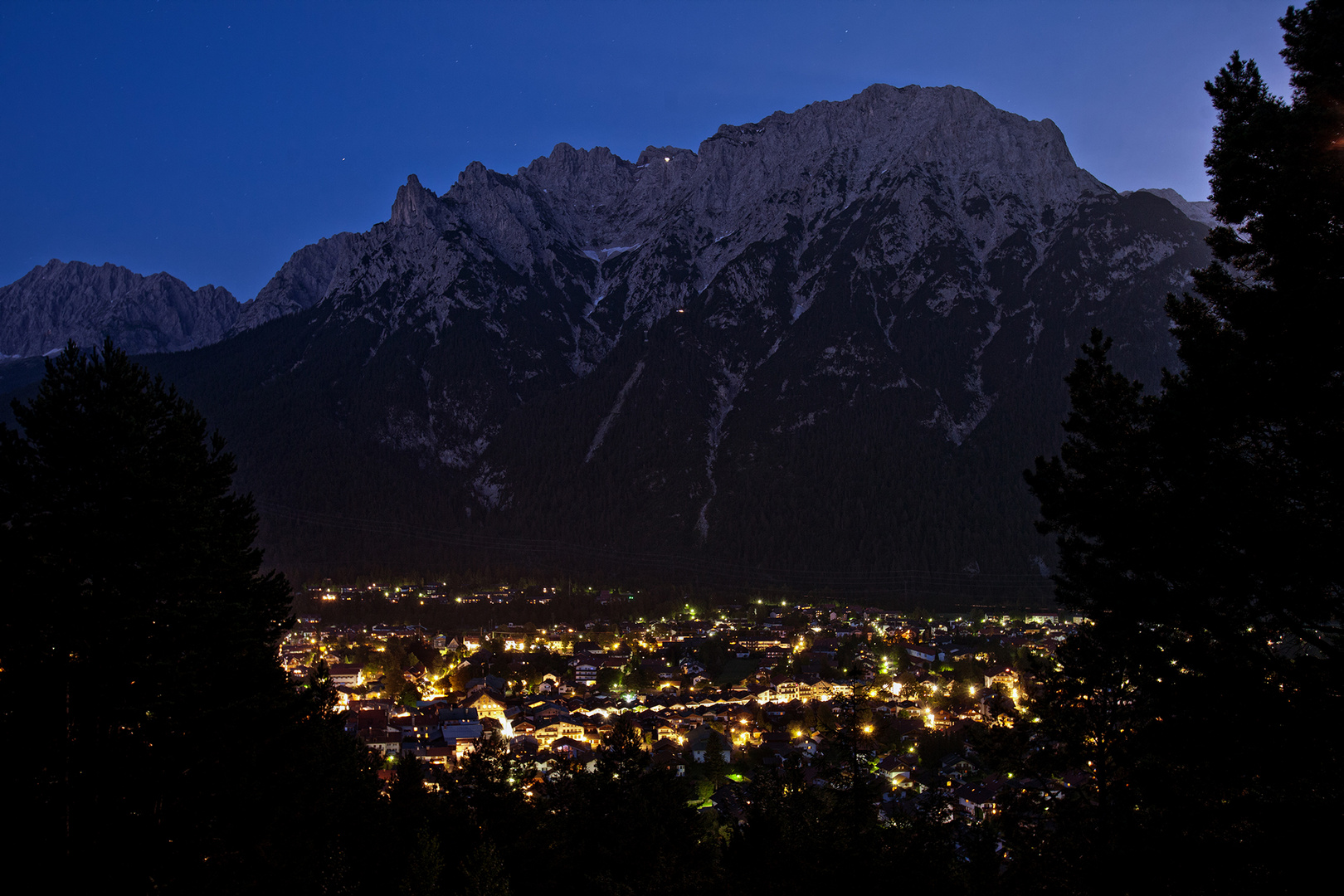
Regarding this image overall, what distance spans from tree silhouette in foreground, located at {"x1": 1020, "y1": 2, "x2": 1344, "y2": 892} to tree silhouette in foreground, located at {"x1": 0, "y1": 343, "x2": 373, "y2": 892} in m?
16.1

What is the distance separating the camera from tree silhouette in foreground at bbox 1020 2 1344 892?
930cm

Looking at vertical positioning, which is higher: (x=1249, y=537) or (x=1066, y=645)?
(x=1249, y=537)

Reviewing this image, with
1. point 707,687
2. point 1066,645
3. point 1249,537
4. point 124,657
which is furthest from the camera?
point 707,687

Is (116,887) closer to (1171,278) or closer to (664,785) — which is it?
(664,785)

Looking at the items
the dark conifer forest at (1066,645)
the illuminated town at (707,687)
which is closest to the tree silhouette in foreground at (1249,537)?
the dark conifer forest at (1066,645)

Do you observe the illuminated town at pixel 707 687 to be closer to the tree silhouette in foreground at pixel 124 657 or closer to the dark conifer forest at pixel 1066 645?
the dark conifer forest at pixel 1066 645

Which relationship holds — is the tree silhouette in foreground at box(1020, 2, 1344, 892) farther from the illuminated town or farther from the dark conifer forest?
the illuminated town

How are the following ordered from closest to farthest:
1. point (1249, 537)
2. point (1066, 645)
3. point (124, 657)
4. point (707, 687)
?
point (1249, 537), point (124, 657), point (1066, 645), point (707, 687)

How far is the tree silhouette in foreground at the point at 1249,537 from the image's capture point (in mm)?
9305

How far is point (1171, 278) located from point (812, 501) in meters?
99.6

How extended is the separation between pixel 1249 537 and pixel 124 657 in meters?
18.0

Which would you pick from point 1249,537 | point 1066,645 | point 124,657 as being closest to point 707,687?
point 1066,645

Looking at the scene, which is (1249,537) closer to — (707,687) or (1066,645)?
(1066,645)

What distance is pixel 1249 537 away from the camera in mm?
10164
